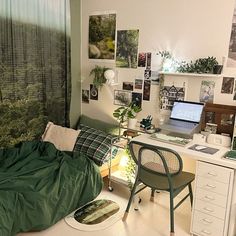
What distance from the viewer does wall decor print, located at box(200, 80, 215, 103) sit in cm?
269

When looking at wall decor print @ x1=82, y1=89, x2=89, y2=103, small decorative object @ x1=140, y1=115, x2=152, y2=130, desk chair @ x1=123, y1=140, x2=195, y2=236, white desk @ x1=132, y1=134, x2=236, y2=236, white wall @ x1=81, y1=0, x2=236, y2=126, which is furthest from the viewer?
wall decor print @ x1=82, y1=89, x2=89, y2=103

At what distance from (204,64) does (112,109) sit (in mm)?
1332

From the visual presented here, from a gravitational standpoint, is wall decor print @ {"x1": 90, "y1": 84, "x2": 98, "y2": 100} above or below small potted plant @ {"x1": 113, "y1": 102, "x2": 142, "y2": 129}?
above

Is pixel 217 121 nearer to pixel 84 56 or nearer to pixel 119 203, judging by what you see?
pixel 119 203

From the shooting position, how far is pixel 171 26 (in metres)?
2.84

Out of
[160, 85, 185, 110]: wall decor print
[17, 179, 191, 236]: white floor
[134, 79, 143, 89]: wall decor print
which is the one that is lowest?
[17, 179, 191, 236]: white floor

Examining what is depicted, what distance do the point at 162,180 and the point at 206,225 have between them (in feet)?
1.65

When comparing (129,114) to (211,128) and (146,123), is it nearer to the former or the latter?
(146,123)

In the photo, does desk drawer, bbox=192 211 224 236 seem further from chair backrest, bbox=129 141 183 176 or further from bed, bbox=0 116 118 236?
bed, bbox=0 116 118 236

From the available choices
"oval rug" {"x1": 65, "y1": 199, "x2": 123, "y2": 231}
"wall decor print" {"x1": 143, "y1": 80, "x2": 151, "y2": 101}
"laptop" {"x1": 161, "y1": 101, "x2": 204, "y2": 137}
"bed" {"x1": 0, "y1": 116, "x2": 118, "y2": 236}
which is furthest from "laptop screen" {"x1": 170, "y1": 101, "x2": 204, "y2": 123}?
"oval rug" {"x1": 65, "y1": 199, "x2": 123, "y2": 231}

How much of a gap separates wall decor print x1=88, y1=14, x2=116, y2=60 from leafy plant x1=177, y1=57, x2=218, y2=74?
40.6 inches

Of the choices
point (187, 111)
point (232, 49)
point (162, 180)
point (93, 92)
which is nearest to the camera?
point (162, 180)

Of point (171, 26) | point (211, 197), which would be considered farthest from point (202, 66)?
point (211, 197)

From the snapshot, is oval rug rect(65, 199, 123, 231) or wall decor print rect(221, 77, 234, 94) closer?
oval rug rect(65, 199, 123, 231)
